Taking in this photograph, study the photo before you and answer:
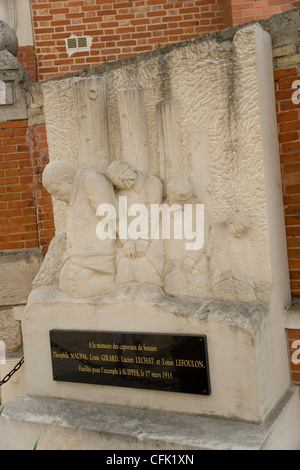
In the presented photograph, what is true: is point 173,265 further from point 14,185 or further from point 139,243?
point 14,185

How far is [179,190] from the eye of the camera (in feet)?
10.5

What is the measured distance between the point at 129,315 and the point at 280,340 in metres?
1.04

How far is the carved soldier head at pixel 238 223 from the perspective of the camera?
121 inches

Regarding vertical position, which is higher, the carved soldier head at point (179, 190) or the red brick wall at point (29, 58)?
the red brick wall at point (29, 58)

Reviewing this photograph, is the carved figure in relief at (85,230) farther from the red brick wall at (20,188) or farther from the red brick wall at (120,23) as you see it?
the red brick wall at (120,23)

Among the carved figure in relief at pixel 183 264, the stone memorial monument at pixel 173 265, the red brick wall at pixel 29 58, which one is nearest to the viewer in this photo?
the stone memorial monument at pixel 173 265

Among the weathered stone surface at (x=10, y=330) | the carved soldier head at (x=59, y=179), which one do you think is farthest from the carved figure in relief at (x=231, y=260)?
the weathered stone surface at (x=10, y=330)

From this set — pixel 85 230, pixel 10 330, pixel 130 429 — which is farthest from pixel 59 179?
pixel 10 330

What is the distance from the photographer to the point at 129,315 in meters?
3.29

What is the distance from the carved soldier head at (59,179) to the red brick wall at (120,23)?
3.36 metres

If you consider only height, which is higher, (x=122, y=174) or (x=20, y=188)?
(x=20, y=188)

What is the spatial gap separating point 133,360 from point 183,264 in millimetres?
724

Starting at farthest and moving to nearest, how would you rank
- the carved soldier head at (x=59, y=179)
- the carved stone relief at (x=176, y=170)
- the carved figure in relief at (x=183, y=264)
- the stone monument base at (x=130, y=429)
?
the carved soldier head at (x=59, y=179), the carved figure in relief at (x=183, y=264), the carved stone relief at (x=176, y=170), the stone monument base at (x=130, y=429)
